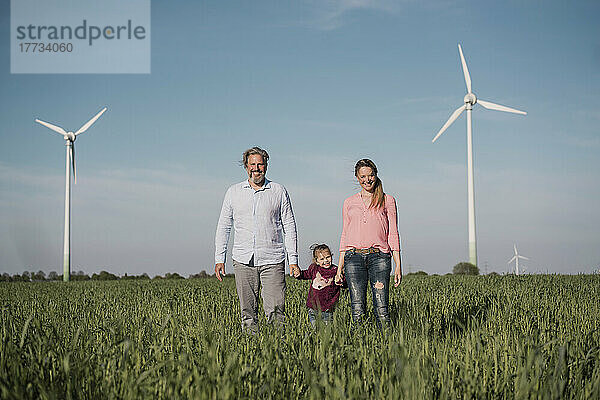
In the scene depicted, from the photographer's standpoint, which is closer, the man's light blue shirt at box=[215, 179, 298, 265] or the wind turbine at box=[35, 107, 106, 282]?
the man's light blue shirt at box=[215, 179, 298, 265]

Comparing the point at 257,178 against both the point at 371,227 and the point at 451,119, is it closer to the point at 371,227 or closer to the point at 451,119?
the point at 371,227

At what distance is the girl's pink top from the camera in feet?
21.5

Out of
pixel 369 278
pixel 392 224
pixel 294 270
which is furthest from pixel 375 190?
pixel 294 270

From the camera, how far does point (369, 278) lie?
6.66 meters

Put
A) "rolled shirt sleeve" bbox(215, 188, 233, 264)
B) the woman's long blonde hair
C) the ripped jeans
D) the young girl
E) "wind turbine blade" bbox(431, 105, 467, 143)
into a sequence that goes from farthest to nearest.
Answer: "wind turbine blade" bbox(431, 105, 467, 143) < the young girl < "rolled shirt sleeve" bbox(215, 188, 233, 264) < the woman's long blonde hair < the ripped jeans

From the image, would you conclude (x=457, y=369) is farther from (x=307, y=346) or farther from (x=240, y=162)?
(x=240, y=162)

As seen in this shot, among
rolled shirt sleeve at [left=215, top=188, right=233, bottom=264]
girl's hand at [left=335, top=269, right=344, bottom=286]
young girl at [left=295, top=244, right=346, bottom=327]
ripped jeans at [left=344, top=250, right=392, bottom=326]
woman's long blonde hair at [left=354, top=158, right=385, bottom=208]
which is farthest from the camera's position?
young girl at [left=295, top=244, right=346, bottom=327]

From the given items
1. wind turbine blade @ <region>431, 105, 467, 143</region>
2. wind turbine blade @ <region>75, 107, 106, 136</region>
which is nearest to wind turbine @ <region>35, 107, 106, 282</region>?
wind turbine blade @ <region>75, 107, 106, 136</region>

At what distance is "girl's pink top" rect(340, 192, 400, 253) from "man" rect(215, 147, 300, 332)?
0.68 metres

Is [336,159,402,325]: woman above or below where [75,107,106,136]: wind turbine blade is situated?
below

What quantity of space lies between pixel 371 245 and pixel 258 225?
4.35 ft

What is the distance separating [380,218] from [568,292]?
7.19 meters

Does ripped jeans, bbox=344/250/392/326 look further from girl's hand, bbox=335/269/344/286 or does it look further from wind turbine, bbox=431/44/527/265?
wind turbine, bbox=431/44/527/265

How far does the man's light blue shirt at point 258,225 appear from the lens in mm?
6532
